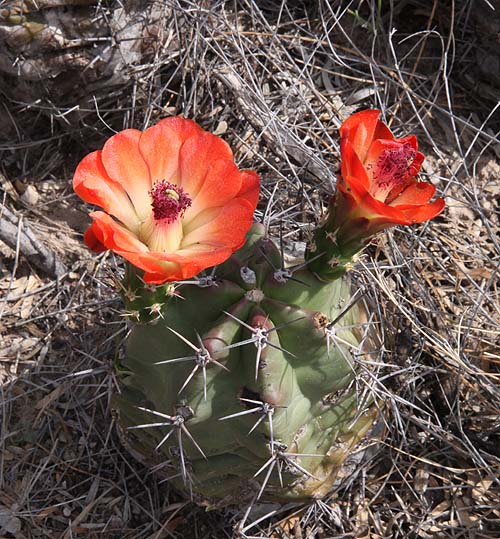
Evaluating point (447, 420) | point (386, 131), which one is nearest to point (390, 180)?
point (386, 131)

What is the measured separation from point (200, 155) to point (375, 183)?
0.31m

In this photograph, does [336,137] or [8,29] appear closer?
[8,29]

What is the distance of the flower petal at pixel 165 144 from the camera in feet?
4.18

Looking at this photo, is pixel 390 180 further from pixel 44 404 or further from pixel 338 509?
pixel 44 404

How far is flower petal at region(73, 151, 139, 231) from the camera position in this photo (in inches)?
45.6

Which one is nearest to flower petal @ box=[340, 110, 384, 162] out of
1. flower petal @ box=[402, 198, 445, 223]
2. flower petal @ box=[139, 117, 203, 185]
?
flower petal @ box=[402, 198, 445, 223]

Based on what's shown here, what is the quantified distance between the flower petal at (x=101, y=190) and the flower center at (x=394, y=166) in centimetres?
44

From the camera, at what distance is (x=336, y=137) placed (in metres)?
2.36

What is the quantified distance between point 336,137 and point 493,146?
541mm

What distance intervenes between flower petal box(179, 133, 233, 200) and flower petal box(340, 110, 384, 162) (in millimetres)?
213

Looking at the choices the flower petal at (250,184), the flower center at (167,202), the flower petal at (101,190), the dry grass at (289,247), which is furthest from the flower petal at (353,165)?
the dry grass at (289,247)

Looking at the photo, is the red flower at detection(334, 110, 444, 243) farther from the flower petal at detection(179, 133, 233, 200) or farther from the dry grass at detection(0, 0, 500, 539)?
the dry grass at detection(0, 0, 500, 539)

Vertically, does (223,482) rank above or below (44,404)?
above

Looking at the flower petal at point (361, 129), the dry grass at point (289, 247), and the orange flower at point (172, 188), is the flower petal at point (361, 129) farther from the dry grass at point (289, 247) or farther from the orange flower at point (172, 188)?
the dry grass at point (289, 247)
